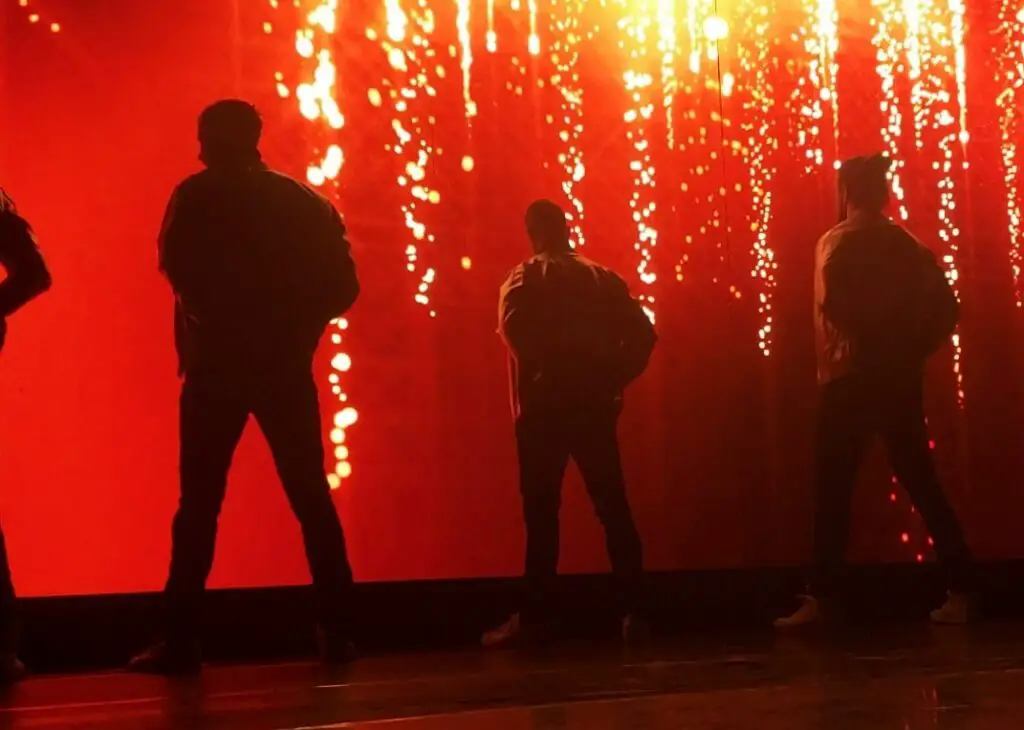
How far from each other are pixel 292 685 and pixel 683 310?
2411mm

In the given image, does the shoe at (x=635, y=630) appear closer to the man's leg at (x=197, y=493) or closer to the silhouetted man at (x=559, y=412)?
the silhouetted man at (x=559, y=412)

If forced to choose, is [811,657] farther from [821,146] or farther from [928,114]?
[928,114]

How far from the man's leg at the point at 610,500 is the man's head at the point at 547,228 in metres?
0.45

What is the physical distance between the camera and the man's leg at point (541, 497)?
3.18 metres

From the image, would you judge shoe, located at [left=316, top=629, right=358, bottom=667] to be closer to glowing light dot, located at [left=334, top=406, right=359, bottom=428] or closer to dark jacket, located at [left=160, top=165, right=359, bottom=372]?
dark jacket, located at [left=160, top=165, right=359, bottom=372]

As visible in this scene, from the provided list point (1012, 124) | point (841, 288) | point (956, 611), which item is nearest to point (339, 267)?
point (841, 288)

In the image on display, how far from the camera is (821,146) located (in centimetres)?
457

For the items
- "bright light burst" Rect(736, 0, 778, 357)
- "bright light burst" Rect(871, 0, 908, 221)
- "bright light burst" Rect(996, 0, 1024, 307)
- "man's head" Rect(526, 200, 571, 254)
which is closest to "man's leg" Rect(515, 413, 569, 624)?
"man's head" Rect(526, 200, 571, 254)

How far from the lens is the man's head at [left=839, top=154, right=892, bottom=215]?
11.6 feet

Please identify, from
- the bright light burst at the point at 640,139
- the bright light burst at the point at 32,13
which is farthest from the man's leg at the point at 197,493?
the bright light burst at the point at 640,139

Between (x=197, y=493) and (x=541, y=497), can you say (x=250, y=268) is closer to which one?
(x=197, y=493)

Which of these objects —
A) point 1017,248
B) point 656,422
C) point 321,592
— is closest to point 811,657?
point 321,592

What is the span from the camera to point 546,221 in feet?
11.0

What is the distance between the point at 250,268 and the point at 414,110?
1444mm
